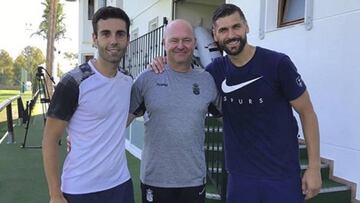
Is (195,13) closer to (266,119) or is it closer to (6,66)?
(266,119)

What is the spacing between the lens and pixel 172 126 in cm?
271

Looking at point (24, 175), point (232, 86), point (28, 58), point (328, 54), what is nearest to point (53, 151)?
point (232, 86)

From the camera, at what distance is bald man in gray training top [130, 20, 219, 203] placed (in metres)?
2.71

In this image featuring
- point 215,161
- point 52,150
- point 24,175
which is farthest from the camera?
Answer: point 24,175

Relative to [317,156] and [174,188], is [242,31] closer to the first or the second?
[317,156]

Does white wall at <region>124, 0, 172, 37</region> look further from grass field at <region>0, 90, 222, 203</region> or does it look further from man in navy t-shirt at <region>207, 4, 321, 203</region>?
man in navy t-shirt at <region>207, 4, 321, 203</region>

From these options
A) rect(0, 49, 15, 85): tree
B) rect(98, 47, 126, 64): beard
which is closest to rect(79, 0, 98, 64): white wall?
rect(98, 47, 126, 64): beard

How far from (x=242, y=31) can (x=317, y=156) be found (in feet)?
2.88

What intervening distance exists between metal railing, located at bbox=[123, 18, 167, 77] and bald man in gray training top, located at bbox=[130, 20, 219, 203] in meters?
5.05

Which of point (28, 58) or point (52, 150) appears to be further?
point (28, 58)

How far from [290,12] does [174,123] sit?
435 cm

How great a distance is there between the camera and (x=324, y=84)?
5.39m

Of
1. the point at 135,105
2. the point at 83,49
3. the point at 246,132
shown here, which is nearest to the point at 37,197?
the point at 135,105

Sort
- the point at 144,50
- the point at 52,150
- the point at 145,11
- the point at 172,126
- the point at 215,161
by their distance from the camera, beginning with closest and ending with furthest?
the point at 52,150
the point at 172,126
the point at 215,161
the point at 144,50
the point at 145,11
